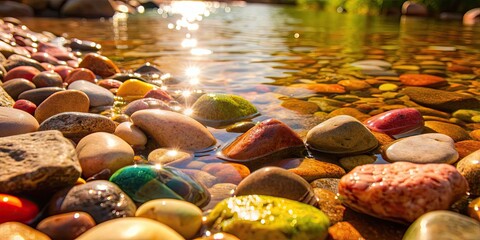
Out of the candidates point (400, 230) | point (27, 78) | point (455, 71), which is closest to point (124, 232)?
point (400, 230)

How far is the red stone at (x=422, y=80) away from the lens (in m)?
4.35

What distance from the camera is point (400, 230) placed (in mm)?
1738

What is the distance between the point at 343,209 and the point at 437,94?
243cm

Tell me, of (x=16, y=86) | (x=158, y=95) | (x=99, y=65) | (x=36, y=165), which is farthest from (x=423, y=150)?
(x=99, y=65)

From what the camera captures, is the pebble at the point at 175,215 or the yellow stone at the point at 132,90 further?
the yellow stone at the point at 132,90

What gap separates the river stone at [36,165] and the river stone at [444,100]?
10.0ft

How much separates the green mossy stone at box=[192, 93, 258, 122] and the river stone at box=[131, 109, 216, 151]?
487 mm

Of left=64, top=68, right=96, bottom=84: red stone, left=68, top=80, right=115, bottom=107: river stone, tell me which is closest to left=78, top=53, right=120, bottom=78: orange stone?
left=64, top=68, right=96, bottom=84: red stone

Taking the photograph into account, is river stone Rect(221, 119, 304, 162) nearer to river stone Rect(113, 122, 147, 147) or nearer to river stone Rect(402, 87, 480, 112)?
river stone Rect(113, 122, 147, 147)

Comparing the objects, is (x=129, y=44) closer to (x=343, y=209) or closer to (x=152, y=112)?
(x=152, y=112)

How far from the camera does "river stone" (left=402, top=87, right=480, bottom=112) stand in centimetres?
354

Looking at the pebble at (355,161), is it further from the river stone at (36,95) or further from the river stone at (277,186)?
the river stone at (36,95)

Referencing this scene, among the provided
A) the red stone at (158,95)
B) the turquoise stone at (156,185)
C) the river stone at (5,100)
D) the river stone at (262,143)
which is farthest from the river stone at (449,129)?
the river stone at (5,100)

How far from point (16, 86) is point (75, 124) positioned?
1.34 m
